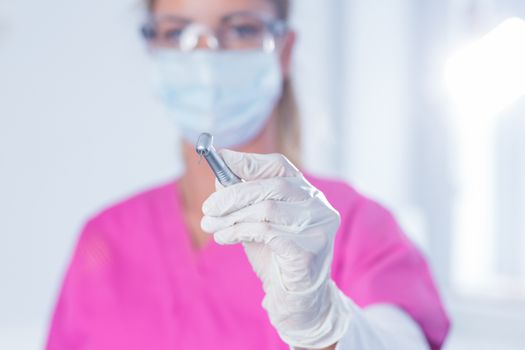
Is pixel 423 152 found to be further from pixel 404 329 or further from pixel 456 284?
pixel 404 329

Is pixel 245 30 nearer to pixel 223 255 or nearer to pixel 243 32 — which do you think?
pixel 243 32

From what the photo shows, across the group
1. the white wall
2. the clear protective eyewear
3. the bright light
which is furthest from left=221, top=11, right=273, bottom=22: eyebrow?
the white wall

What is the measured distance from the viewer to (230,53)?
0.91 meters

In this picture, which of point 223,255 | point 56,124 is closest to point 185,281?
point 223,255

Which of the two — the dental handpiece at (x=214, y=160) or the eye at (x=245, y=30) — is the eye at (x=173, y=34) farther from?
the dental handpiece at (x=214, y=160)

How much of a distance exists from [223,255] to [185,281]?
7 centimetres

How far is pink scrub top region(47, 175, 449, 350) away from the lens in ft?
2.44

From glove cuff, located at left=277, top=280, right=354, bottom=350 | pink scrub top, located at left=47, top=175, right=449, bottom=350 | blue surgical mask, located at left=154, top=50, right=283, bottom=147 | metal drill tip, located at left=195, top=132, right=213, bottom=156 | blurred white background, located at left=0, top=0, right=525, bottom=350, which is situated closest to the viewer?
metal drill tip, located at left=195, top=132, right=213, bottom=156

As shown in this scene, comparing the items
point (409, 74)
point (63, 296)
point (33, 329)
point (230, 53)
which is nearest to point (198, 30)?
point (230, 53)

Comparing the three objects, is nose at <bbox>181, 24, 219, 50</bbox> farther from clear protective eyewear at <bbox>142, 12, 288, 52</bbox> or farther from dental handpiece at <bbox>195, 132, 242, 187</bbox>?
dental handpiece at <bbox>195, 132, 242, 187</bbox>

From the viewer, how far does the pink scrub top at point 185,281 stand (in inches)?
29.3

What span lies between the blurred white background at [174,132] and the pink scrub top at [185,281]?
43cm

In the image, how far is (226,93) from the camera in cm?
91

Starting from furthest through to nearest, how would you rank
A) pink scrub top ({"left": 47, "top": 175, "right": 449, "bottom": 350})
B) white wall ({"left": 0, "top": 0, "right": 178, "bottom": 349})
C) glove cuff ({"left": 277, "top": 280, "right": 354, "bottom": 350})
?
white wall ({"left": 0, "top": 0, "right": 178, "bottom": 349}) → pink scrub top ({"left": 47, "top": 175, "right": 449, "bottom": 350}) → glove cuff ({"left": 277, "top": 280, "right": 354, "bottom": 350})
